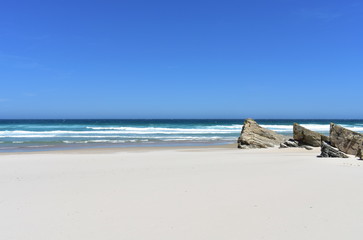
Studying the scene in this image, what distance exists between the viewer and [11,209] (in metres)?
4.75

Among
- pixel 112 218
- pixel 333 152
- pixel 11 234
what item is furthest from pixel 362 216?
pixel 333 152

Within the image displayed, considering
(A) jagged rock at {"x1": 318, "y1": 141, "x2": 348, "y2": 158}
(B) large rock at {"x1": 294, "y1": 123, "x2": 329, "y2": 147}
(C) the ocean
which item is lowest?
(C) the ocean

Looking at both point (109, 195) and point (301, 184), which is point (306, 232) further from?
point (109, 195)

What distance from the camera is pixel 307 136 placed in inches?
604

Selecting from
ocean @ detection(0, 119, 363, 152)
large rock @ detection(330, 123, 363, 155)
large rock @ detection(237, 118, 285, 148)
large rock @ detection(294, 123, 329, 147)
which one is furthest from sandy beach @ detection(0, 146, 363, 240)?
ocean @ detection(0, 119, 363, 152)

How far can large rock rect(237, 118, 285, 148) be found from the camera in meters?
16.8

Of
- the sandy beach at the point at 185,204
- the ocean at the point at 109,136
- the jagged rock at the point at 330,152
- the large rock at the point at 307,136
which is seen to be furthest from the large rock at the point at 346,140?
the ocean at the point at 109,136

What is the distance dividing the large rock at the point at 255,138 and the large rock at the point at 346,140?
15.3ft

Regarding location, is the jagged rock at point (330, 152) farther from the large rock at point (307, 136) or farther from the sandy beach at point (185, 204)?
the large rock at point (307, 136)

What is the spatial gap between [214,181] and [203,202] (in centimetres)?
158

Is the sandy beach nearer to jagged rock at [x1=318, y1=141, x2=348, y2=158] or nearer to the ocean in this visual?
jagged rock at [x1=318, y1=141, x2=348, y2=158]

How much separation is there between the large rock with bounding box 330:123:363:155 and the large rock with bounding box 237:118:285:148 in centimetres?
467

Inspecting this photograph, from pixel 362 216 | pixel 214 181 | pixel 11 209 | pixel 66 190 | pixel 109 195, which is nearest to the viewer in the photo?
pixel 362 216

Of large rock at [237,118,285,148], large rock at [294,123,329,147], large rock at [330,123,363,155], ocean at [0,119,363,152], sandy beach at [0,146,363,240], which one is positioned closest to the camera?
sandy beach at [0,146,363,240]
